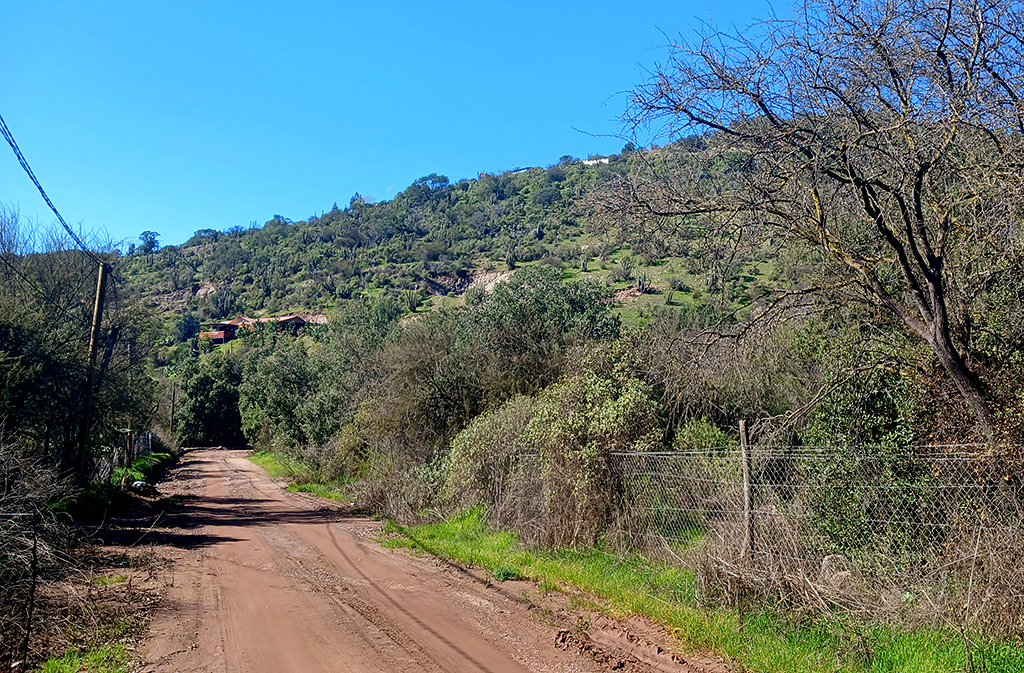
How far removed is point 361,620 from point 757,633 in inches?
162

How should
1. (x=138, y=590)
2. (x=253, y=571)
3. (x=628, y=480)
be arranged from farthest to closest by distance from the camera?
(x=253, y=571) → (x=628, y=480) → (x=138, y=590)

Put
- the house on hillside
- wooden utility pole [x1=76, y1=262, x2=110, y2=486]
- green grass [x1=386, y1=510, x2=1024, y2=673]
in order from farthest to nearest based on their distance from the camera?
1. the house on hillside
2. wooden utility pole [x1=76, y1=262, x2=110, y2=486]
3. green grass [x1=386, y1=510, x2=1024, y2=673]

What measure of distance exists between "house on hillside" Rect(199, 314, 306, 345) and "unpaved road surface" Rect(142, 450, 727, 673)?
244 ft

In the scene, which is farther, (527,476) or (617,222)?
(527,476)

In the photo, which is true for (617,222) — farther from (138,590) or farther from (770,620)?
(138,590)

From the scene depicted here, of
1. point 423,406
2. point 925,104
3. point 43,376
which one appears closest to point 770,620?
point 925,104

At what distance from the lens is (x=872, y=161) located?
24.5ft

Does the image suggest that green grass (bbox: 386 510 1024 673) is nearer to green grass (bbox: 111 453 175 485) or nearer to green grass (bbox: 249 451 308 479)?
green grass (bbox: 111 453 175 485)

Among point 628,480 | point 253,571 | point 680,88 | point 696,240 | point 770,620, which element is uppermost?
point 680,88

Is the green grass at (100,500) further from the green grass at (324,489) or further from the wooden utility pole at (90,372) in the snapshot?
the green grass at (324,489)

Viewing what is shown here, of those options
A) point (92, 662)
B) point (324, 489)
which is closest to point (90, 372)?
point (324, 489)

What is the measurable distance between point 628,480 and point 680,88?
5.31 meters

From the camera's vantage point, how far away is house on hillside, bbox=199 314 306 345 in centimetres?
8550

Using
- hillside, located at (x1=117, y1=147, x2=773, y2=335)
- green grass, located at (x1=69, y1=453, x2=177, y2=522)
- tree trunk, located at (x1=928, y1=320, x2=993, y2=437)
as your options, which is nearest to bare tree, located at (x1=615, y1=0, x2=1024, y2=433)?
tree trunk, located at (x1=928, y1=320, x2=993, y2=437)
